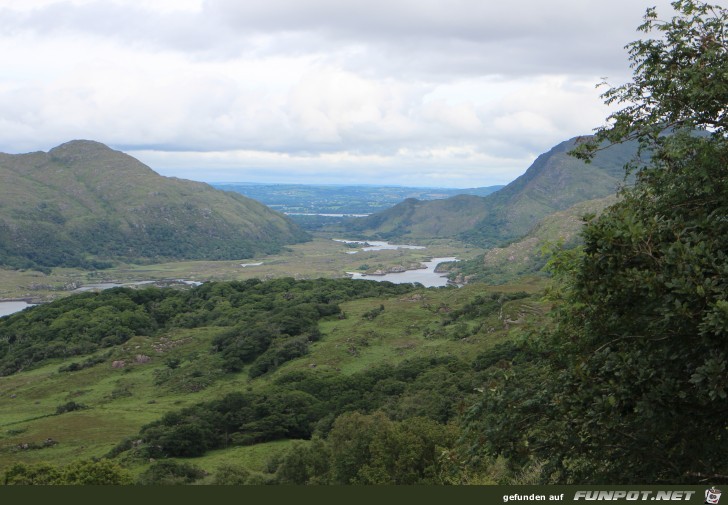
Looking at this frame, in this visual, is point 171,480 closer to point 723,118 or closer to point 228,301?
point 723,118

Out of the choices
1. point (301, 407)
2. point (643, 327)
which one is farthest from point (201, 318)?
point (643, 327)

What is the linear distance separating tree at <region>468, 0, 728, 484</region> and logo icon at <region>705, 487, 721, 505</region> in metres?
0.36

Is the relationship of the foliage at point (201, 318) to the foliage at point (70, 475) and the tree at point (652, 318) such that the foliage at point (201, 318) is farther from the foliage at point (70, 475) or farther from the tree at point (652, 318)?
the tree at point (652, 318)

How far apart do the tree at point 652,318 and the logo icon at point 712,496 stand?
360 millimetres

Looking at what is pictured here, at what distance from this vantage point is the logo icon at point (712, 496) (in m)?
11.7

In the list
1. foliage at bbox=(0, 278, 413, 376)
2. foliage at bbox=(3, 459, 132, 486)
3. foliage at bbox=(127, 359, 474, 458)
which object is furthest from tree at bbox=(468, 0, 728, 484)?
foliage at bbox=(0, 278, 413, 376)

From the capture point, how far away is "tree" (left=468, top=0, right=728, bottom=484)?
11516 mm

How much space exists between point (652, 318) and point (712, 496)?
135 inches

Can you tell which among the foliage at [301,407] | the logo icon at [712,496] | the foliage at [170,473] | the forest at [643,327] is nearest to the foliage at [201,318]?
the foliage at [301,407]

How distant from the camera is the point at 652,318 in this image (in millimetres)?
12445

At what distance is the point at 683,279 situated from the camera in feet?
35.8

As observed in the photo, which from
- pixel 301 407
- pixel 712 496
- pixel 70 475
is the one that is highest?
pixel 712 496

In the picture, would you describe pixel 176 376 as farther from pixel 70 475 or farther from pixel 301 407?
pixel 70 475

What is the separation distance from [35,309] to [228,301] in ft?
141
